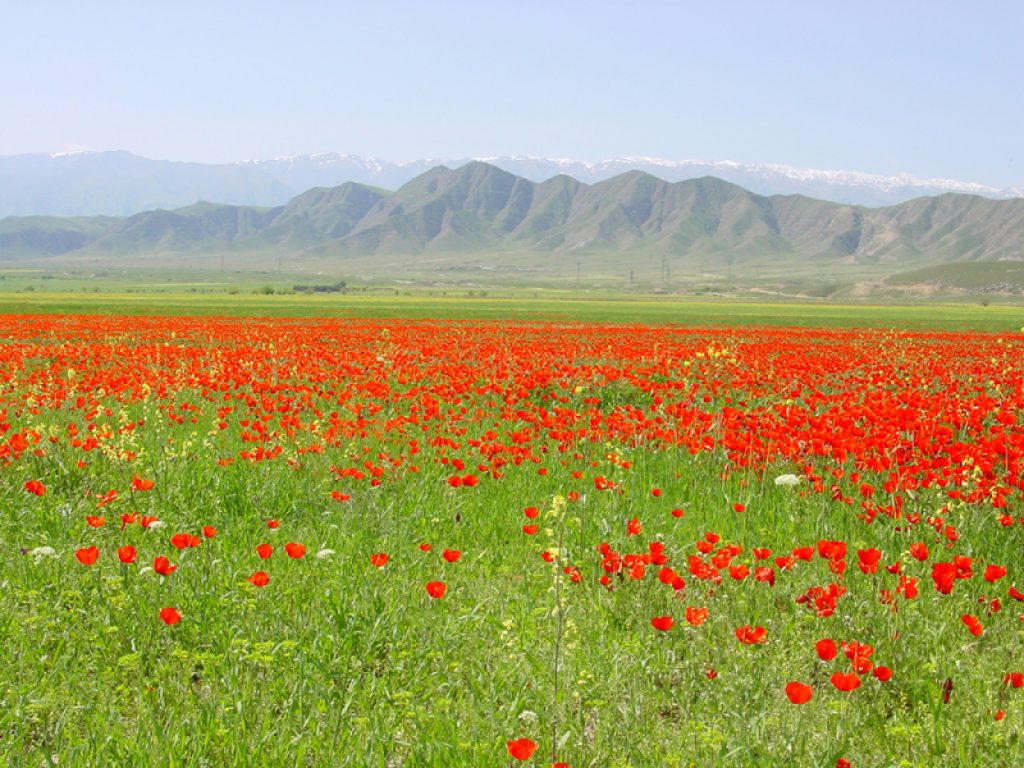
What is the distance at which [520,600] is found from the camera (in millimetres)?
4996

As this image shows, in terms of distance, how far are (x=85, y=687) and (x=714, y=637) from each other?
10.2 feet

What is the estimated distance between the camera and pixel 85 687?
385 cm

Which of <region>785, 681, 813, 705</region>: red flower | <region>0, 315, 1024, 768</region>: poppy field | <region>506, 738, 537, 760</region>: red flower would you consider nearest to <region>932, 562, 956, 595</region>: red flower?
<region>0, 315, 1024, 768</region>: poppy field

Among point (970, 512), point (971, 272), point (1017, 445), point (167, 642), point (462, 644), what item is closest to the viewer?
point (167, 642)

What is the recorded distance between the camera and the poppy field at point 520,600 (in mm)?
3492

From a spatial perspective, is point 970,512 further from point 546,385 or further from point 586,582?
point 546,385

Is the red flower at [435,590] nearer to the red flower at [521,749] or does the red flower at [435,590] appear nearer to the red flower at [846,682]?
the red flower at [521,749]

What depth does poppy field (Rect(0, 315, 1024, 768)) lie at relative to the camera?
3.49 meters

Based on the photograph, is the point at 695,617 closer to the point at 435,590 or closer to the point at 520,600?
the point at 435,590

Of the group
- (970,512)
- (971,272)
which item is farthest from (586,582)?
(971,272)

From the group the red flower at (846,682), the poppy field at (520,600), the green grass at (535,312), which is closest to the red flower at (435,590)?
the poppy field at (520,600)

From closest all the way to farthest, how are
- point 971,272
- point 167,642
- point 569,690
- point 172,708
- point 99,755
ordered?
point 99,755 → point 172,708 → point 569,690 → point 167,642 → point 971,272

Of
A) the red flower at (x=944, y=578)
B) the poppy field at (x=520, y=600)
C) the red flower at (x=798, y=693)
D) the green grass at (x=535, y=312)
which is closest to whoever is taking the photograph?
the red flower at (x=798, y=693)

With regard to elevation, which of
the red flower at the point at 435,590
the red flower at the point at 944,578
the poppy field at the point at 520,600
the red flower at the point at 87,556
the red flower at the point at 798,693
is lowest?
the poppy field at the point at 520,600
